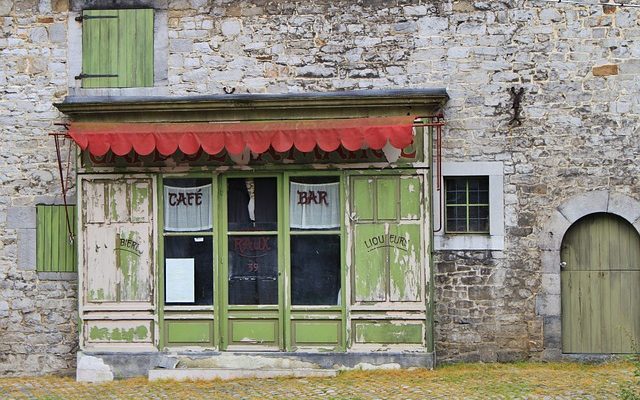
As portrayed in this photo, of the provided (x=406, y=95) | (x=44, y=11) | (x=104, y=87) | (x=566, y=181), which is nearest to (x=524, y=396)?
(x=566, y=181)

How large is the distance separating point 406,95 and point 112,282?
4.00 meters

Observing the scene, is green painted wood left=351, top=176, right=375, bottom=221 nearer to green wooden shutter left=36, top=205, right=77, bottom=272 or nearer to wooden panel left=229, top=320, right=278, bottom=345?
wooden panel left=229, top=320, right=278, bottom=345

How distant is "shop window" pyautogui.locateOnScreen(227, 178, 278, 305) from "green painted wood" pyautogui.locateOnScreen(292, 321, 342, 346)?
437 millimetres

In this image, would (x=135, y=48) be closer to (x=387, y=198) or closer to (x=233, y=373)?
(x=387, y=198)

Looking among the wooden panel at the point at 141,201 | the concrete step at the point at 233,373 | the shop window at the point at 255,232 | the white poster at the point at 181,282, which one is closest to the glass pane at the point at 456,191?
the shop window at the point at 255,232

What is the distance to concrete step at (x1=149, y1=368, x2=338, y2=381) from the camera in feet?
33.6

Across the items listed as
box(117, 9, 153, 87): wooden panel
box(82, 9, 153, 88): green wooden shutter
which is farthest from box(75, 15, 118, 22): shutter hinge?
box(117, 9, 153, 87): wooden panel

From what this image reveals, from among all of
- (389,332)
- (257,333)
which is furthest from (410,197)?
(257,333)

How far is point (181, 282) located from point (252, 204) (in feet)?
4.00

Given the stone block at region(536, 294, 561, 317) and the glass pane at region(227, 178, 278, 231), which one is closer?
the stone block at region(536, 294, 561, 317)

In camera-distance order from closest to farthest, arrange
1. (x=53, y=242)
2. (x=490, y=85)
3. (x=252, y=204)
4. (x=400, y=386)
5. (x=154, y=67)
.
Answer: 1. (x=400, y=386)
2. (x=490, y=85)
3. (x=252, y=204)
4. (x=154, y=67)
5. (x=53, y=242)

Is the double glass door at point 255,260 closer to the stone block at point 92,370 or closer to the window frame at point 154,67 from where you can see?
the stone block at point 92,370

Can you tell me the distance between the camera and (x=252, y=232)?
10.6m

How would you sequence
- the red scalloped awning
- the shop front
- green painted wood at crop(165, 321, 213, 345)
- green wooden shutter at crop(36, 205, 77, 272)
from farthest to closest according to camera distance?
1. green wooden shutter at crop(36, 205, 77, 272)
2. green painted wood at crop(165, 321, 213, 345)
3. the shop front
4. the red scalloped awning
